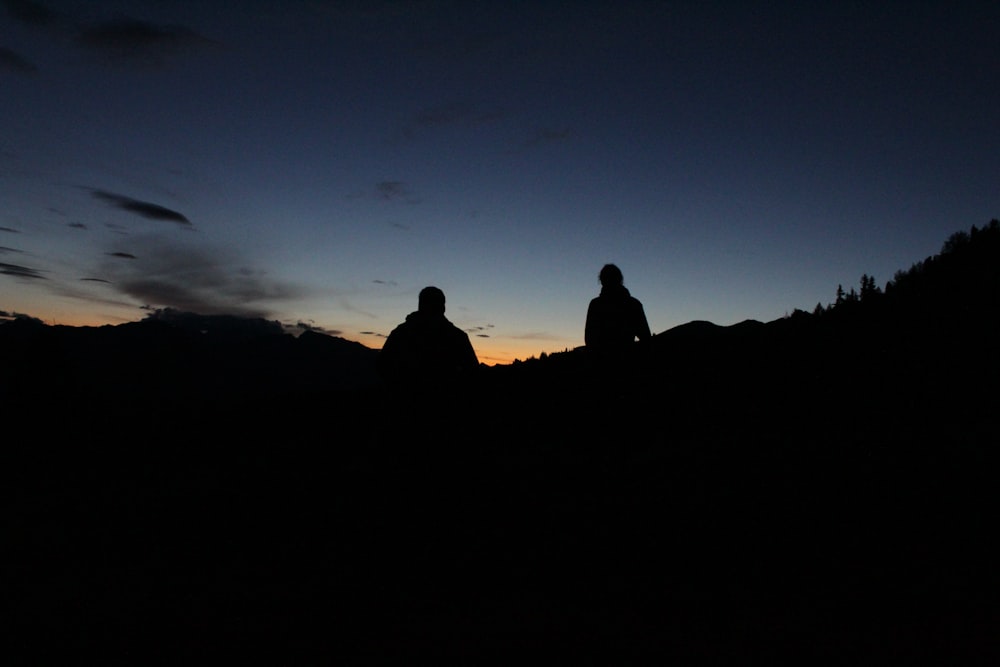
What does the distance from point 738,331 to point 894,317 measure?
203 inches

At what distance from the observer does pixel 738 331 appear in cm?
2133

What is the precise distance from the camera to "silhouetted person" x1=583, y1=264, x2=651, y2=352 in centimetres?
704

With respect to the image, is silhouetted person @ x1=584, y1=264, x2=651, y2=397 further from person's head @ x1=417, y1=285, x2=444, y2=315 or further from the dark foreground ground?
person's head @ x1=417, y1=285, x2=444, y2=315

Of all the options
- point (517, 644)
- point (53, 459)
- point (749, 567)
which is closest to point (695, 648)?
point (517, 644)

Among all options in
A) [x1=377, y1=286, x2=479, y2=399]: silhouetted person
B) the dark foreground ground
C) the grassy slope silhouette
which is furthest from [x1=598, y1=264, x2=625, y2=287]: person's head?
[x1=377, y1=286, x2=479, y2=399]: silhouetted person

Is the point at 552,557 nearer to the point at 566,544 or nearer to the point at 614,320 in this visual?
→ the point at 566,544

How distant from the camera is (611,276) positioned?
286 inches

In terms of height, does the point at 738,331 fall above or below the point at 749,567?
above

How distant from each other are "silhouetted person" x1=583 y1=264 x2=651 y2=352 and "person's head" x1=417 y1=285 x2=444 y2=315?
2729 mm

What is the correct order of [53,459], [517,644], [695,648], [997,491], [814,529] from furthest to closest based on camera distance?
[53,459] < [997,491] < [814,529] < [517,644] < [695,648]

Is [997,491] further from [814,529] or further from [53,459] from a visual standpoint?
[53,459]

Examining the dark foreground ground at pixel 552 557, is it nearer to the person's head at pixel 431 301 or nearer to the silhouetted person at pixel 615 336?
the silhouetted person at pixel 615 336

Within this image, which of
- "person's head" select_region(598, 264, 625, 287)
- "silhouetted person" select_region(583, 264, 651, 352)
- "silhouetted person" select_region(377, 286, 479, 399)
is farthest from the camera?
"person's head" select_region(598, 264, 625, 287)

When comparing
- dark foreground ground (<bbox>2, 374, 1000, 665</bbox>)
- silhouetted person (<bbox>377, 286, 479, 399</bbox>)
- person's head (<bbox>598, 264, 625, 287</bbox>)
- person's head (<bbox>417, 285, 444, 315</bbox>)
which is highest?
person's head (<bbox>598, 264, 625, 287</bbox>)
